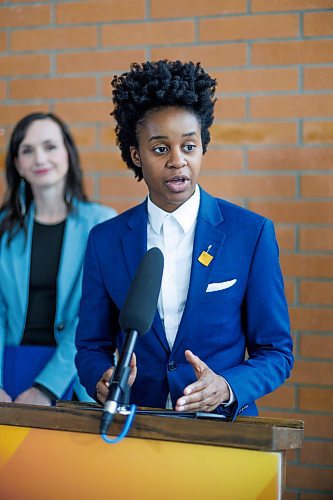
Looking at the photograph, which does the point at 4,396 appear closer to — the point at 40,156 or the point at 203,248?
the point at 40,156

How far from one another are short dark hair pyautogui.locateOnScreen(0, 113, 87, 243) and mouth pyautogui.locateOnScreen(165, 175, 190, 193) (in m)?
0.84

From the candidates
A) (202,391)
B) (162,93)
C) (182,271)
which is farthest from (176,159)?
(202,391)

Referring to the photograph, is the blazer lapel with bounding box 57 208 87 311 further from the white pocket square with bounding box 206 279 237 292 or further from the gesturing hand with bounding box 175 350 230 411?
→ the gesturing hand with bounding box 175 350 230 411

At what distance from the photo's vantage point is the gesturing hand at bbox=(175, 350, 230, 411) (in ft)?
3.79

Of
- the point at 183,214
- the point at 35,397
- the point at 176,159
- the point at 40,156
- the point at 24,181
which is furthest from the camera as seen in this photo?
the point at 24,181

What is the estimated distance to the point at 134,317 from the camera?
921 mm

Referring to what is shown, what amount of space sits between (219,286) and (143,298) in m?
0.52

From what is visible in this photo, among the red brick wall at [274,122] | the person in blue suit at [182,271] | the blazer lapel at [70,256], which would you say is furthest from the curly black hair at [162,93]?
the red brick wall at [274,122]

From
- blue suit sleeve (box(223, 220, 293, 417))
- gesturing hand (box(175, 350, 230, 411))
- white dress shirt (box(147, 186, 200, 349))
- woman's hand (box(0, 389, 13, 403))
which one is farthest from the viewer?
woman's hand (box(0, 389, 13, 403))

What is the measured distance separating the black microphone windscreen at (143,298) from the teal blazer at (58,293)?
1.10 meters

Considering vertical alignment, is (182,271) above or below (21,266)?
above

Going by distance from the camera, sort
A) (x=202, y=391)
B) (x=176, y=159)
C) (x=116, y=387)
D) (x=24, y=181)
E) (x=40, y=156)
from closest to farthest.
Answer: (x=116, y=387), (x=202, y=391), (x=176, y=159), (x=40, y=156), (x=24, y=181)

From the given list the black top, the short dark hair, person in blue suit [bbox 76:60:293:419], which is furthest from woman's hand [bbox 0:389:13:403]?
person in blue suit [bbox 76:60:293:419]

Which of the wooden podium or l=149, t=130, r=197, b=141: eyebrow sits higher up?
l=149, t=130, r=197, b=141: eyebrow
